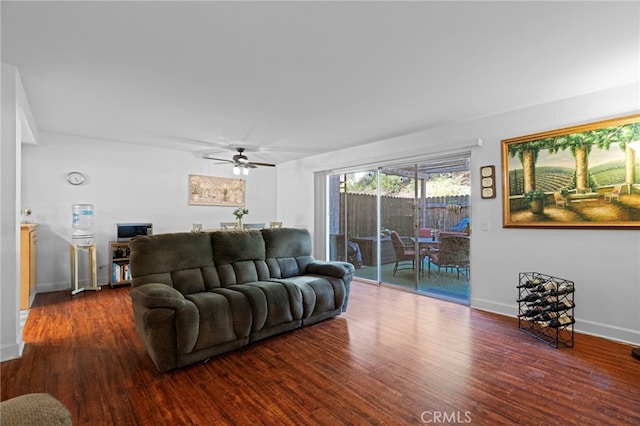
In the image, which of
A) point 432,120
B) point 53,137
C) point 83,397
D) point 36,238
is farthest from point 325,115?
point 36,238

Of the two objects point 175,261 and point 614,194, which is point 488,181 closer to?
point 614,194

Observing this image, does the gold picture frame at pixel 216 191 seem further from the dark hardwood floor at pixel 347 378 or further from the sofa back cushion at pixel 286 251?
the dark hardwood floor at pixel 347 378

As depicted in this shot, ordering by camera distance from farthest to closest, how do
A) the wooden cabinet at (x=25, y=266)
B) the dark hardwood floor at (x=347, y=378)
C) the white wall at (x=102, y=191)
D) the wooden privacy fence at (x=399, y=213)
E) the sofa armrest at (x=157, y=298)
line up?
the white wall at (x=102, y=191), the wooden privacy fence at (x=399, y=213), the wooden cabinet at (x=25, y=266), the sofa armrest at (x=157, y=298), the dark hardwood floor at (x=347, y=378)

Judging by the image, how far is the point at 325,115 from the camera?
374 cm

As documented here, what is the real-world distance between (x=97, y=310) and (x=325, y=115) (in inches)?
145

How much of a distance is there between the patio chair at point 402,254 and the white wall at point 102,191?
11.5 feet

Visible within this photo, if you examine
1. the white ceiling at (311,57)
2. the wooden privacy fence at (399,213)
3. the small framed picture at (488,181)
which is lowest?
the wooden privacy fence at (399,213)

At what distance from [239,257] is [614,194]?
3699 mm

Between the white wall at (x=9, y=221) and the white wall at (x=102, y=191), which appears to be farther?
the white wall at (x=102, y=191)

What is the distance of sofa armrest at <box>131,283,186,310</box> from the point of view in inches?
86.0

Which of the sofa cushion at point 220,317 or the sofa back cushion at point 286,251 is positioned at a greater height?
the sofa back cushion at point 286,251

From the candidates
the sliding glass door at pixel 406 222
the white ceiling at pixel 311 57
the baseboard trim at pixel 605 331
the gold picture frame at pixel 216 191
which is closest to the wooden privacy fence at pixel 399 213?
the sliding glass door at pixel 406 222

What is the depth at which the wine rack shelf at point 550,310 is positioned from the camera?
2.83m

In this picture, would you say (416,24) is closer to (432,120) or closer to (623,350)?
(432,120)
